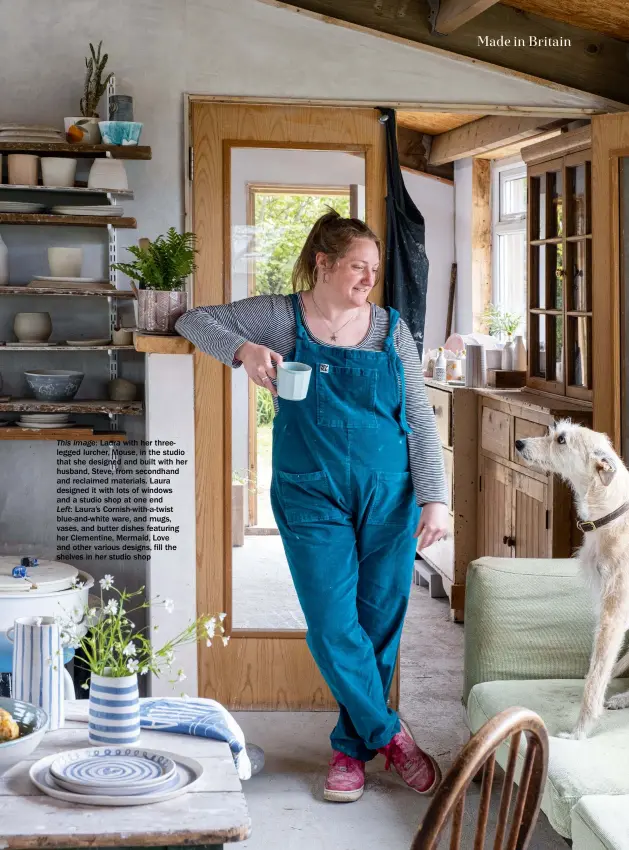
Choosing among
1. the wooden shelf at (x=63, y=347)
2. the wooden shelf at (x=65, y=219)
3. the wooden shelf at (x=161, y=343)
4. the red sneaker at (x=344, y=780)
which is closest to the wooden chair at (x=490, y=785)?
the red sneaker at (x=344, y=780)

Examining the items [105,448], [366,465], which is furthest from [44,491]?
[366,465]

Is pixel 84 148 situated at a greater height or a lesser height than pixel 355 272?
greater

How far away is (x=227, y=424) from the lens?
3818 mm

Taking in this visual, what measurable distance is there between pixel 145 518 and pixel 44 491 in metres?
0.38

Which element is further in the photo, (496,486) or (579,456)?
(496,486)

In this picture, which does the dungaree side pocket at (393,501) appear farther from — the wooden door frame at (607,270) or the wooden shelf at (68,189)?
the wooden shelf at (68,189)

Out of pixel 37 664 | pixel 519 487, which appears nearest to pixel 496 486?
pixel 519 487

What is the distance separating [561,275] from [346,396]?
1.98 metres

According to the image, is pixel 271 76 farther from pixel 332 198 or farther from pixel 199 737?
pixel 199 737

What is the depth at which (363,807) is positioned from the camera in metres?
3.10

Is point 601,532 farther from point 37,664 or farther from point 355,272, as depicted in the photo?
point 37,664

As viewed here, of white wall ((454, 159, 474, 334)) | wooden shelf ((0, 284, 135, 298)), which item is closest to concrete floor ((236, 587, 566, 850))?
wooden shelf ((0, 284, 135, 298))

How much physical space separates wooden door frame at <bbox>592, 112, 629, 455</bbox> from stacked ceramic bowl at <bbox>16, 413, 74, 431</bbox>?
6.25ft

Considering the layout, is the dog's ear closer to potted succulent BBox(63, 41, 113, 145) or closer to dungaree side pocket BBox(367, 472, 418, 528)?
dungaree side pocket BBox(367, 472, 418, 528)
